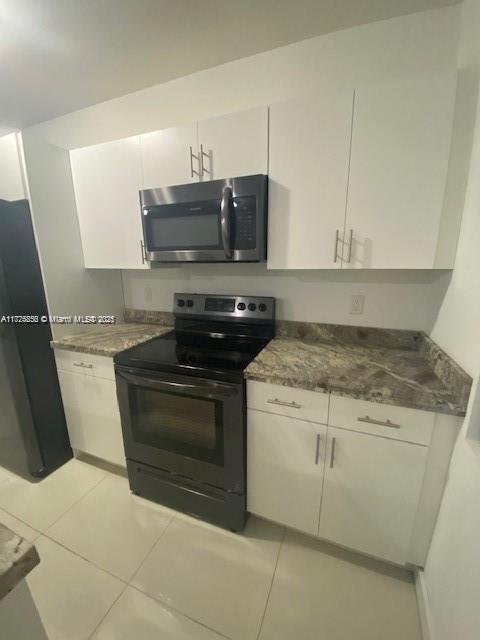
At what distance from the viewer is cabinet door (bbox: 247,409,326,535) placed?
4.00 feet

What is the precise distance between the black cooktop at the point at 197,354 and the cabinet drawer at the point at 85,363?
16 cm

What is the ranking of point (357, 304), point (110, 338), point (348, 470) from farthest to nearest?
point (110, 338)
point (357, 304)
point (348, 470)

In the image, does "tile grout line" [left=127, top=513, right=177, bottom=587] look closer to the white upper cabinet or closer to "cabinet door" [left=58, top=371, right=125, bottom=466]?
"cabinet door" [left=58, top=371, right=125, bottom=466]

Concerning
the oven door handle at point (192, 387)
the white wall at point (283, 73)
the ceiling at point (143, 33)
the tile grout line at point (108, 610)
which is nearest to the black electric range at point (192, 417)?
the oven door handle at point (192, 387)

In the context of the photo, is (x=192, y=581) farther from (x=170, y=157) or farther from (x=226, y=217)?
(x=170, y=157)

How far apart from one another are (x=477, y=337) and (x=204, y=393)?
111 centimetres

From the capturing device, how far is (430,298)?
1.40m

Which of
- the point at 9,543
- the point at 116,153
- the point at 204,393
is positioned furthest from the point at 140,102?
the point at 9,543

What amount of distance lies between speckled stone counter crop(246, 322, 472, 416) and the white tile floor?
3.06 ft

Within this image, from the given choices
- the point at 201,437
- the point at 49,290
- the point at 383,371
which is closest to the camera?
the point at 383,371

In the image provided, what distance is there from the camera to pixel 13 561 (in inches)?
17.0

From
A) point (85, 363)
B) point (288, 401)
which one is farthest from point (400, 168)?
point (85, 363)

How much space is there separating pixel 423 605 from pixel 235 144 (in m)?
2.23

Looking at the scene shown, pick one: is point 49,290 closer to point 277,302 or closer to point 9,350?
point 9,350
